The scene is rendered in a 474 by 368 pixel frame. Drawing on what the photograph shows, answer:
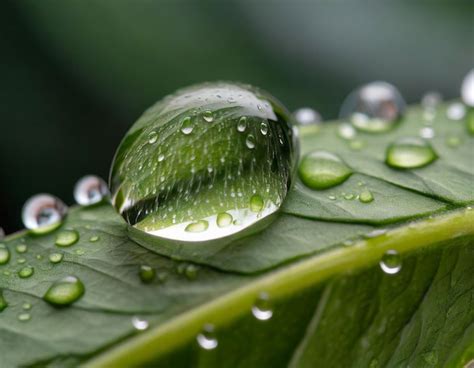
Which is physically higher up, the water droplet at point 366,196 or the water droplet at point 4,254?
the water droplet at point 366,196

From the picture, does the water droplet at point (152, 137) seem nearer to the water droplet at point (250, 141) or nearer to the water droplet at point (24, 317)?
the water droplet at point (250, 141)

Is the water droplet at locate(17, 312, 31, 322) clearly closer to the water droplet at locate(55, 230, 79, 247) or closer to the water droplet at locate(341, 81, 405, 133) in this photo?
the water droplet at locate(55, 230, 79, 247)

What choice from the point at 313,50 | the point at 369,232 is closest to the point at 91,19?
the point at 313,50

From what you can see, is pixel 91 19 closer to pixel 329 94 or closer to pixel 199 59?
pixel 199 59

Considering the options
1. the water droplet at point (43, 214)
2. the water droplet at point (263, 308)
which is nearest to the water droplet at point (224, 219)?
the water droplet at point (263, 308)

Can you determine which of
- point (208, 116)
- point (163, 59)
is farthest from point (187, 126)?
point (163, 59)

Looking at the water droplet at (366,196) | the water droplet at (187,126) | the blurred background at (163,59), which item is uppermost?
the water droplet at (187,126)
